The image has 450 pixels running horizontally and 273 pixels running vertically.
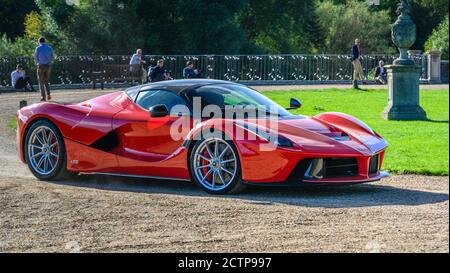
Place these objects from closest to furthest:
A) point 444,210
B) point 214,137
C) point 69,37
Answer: point 444,210 → point 214,137 → point 69,37

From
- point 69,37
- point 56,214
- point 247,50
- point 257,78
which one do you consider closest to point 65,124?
point 56,214

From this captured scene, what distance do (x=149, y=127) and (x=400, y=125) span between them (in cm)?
1004

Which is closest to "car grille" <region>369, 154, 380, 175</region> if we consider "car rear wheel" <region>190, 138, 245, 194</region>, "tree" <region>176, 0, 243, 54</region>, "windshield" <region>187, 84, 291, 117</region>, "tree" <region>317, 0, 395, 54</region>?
"windshield" <region>187, 84, 291, 117</region>

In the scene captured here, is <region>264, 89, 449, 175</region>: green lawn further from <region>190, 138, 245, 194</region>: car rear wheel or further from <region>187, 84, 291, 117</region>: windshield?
<region>190, 138, 245, 194</region>: car rear wheel

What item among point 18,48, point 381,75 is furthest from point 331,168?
point 18,48

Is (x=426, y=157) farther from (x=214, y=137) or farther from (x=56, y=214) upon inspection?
(x=56, y=214)

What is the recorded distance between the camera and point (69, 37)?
159 ft

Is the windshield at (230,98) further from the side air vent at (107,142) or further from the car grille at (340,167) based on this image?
the car grille at (340,167)

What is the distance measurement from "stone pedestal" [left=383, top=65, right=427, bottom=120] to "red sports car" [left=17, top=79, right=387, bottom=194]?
1035 centimetres

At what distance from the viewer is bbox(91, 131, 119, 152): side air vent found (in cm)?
1154

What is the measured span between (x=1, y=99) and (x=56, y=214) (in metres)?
22.7

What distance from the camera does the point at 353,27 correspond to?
60562mm

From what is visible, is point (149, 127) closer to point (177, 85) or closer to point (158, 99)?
point (158, 99)

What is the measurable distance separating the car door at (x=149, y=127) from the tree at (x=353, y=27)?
163ft
